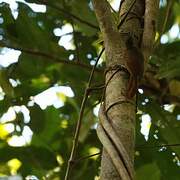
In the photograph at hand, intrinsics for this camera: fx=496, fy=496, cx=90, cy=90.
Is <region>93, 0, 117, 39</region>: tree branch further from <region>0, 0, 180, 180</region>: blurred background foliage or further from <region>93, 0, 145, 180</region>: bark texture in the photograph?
<region>0, 0, 180, 180</region>: blurred background foliage

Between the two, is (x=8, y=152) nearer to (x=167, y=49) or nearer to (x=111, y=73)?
(x=167, y=49)

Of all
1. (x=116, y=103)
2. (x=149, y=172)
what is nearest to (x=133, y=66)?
(x=116, y=103)

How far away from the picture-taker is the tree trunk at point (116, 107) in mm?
733

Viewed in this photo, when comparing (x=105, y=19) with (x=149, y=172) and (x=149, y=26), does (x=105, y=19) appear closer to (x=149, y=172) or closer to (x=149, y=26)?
(x=149, y=26)

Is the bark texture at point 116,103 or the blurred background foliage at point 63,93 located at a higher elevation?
the blurred background foliage at point 63,93

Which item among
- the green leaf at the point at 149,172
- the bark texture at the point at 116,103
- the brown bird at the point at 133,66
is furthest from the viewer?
the green leaf at the point at 149,172

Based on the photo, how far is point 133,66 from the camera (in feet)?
2.82

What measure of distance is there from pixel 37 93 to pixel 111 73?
1.00m

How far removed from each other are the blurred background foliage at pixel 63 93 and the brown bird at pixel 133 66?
605 millimetres

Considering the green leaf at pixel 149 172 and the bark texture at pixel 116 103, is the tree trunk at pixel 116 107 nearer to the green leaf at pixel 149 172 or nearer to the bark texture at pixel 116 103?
the bark texture at pixel 116 103

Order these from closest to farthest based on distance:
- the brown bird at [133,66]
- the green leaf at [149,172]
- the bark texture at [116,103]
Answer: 1. the bark texture at [116,103]
2. the brown bird at [133,66]
3. the green leaf at [149,172]

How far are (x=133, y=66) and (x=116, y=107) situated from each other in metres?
0.09

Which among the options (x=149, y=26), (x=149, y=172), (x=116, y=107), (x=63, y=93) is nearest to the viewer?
(x=116, y=107)

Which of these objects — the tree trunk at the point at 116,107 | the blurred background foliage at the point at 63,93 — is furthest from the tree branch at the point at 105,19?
the blurred background foliage at the point at 63,93
